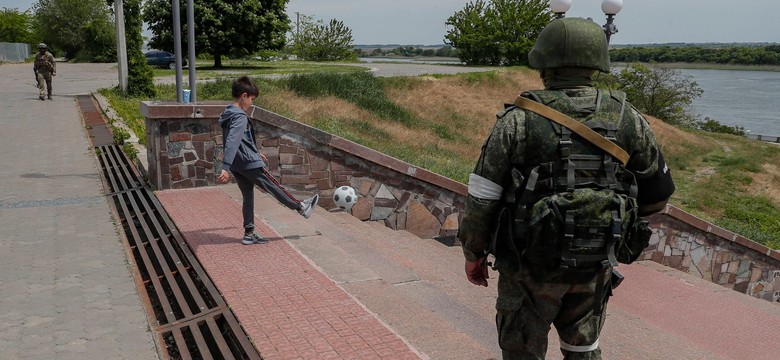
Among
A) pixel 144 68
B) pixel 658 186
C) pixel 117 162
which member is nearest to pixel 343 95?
pixel 144 68

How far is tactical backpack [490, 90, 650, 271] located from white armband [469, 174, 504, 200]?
0.06m

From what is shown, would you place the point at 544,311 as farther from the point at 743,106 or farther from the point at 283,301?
the point at 743,106

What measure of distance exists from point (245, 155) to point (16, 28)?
70.4 metres

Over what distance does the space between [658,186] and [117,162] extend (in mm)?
9571

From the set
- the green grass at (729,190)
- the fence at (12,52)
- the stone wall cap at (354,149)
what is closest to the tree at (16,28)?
the fence at (12,52)

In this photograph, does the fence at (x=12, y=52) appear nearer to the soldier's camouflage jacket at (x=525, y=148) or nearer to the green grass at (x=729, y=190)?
the green grass at (x=729, y=190)

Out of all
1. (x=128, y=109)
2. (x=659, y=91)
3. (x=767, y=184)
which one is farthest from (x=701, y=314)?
(x=659, y=91)

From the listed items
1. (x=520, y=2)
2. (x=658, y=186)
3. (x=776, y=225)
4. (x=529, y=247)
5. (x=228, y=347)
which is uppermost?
(x=520, y=2)

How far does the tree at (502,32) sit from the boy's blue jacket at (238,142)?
37.5 metres

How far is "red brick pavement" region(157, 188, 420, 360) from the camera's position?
153 inches

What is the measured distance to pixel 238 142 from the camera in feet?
18.7

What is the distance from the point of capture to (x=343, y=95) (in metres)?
19.1

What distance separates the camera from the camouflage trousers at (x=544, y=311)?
108 inches

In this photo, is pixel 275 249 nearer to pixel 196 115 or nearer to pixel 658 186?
pixel 196 115
